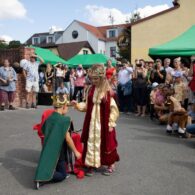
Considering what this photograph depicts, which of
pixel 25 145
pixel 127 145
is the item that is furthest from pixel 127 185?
pixel 25 145

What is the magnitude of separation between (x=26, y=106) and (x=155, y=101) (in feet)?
17.1

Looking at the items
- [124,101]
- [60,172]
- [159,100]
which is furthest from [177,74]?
[60,172]

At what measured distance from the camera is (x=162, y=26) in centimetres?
2502

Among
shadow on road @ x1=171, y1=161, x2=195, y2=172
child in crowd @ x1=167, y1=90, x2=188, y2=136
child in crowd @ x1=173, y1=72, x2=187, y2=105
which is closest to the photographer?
shadow on road @ x1=171, y1=161, x2=195, y2=172

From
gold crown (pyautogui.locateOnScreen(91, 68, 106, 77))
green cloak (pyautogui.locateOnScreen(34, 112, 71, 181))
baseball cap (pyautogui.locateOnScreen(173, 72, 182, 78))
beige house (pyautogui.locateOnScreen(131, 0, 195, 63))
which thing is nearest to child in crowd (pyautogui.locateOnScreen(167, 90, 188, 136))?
baseball cap (pyautogui.locateOnScreen(173, 72, 182, 78))

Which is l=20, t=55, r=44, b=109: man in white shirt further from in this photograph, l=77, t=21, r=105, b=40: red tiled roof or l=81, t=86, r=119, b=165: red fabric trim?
l=77, t=21, r=105, b=40: red tiled roof

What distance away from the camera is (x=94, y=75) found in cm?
520

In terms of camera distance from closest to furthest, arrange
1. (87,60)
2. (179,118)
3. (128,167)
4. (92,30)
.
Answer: (128,167) → (179,118) → (87,60) → (92,30)

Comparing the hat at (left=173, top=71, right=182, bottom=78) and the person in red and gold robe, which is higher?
the hat at (left=173, top=71, right=182, bottom=78)

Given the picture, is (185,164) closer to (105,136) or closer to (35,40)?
(105,136)

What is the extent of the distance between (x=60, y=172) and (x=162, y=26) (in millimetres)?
21505

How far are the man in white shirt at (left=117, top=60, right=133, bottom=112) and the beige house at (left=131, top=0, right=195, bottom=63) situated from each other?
13050 millimetres

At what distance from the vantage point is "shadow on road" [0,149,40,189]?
5.13 metres

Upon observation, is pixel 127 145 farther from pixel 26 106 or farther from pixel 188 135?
pixel 26 106
